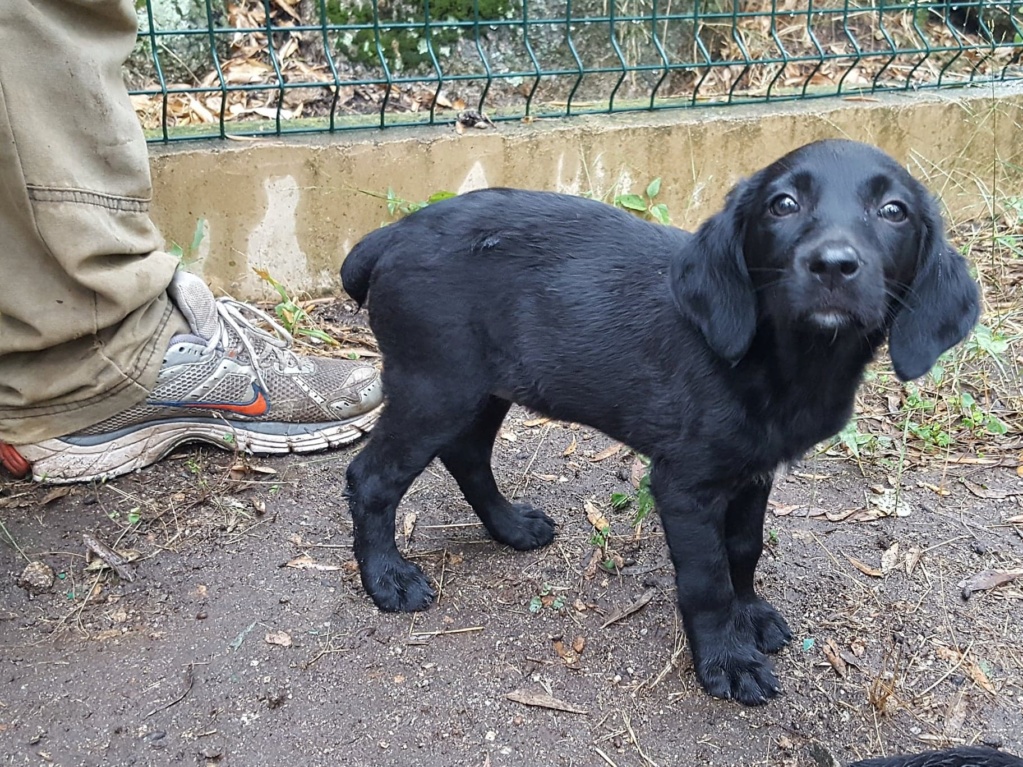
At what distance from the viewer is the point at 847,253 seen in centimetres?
194

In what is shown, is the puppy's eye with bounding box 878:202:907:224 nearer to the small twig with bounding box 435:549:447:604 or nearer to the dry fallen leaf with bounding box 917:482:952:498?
the dry fallen leaf with bounding box 917:482:952:498

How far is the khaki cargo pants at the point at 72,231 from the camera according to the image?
2.67 meters

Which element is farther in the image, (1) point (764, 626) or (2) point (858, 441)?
(2) point (858, 441)

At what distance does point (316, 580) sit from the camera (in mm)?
2861

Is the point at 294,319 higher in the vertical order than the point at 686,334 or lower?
lower

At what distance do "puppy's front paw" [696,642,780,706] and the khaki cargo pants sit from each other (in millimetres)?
2012

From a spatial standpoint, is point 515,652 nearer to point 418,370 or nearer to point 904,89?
point 418,370

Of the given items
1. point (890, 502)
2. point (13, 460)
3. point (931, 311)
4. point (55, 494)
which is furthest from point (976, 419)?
point (13, 460)

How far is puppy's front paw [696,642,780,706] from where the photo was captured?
243 centimetres

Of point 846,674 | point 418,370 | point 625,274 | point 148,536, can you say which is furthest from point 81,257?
point 846,674

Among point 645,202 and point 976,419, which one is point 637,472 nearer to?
point 976,419

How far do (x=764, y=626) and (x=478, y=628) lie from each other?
2.56 ft

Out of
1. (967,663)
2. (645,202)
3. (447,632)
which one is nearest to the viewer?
(967,663)

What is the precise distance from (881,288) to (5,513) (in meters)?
2.68
